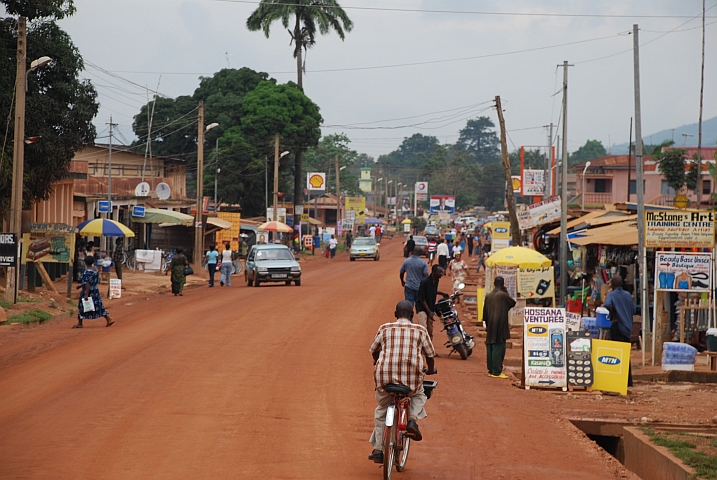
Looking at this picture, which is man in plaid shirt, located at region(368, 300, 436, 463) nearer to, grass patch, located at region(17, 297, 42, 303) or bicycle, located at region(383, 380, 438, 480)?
bicycle, located at region(383, 380, 438, 480)

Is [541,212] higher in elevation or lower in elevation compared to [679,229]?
higher

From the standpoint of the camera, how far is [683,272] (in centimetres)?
1681

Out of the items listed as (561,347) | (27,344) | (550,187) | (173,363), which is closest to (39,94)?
(27,344)

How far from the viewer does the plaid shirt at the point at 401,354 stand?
846 centimetres

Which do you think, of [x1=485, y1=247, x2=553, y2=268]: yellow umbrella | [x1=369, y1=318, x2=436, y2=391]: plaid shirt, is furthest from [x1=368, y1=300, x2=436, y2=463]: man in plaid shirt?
[x1=485, y1=247, x2=553, y2=268]: yellow umbrella

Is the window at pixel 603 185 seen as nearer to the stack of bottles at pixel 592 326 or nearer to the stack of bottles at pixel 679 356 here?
the stack of bottles at pixel 592 326

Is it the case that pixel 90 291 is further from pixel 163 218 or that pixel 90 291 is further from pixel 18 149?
pixel 163 218

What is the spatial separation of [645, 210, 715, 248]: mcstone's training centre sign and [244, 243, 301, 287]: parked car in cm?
1931

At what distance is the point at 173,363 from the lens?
14742 mm

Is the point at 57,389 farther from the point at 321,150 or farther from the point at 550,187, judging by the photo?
the point at 321,150

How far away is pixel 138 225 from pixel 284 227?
853 cm

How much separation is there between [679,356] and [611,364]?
227 cm

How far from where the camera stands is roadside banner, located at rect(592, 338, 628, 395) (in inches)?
565

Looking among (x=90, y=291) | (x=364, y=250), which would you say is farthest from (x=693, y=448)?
(x=364, y=250)
